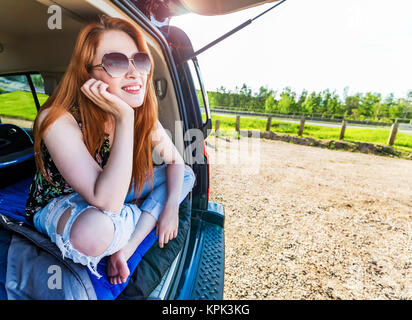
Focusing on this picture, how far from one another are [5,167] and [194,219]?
1794 millimetres

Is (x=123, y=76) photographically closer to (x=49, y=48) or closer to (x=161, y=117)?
(x=161, y=117)

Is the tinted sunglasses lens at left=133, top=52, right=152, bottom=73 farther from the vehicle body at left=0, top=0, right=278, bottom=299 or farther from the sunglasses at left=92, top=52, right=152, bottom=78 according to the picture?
the vehicle body at left=0, top=0, right=278, bottom=299

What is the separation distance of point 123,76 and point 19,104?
304cm

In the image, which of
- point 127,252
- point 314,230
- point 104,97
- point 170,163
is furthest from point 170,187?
point 314,230

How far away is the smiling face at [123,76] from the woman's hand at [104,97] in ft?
0.33

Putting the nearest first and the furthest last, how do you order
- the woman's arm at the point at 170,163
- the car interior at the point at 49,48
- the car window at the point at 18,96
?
the car interior at the point at 49,48, the woman's arm at the point at 170,163, the car window at the point at 18,96

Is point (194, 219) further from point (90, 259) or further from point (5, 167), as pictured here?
point (5, 167)

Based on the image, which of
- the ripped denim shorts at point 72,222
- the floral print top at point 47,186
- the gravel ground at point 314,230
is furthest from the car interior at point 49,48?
the gravel ground at point 314,230

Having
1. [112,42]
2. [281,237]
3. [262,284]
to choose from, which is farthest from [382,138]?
[112,42]

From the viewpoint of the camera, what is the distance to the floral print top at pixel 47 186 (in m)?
1.08

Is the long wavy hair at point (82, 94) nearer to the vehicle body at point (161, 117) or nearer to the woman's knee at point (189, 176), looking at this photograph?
the vehicle body at point (161, 117)

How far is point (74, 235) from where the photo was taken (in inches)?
35.3

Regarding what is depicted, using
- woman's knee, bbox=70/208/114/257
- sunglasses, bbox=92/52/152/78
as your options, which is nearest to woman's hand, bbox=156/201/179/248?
woman's knee, bbox=70/208/114/257
